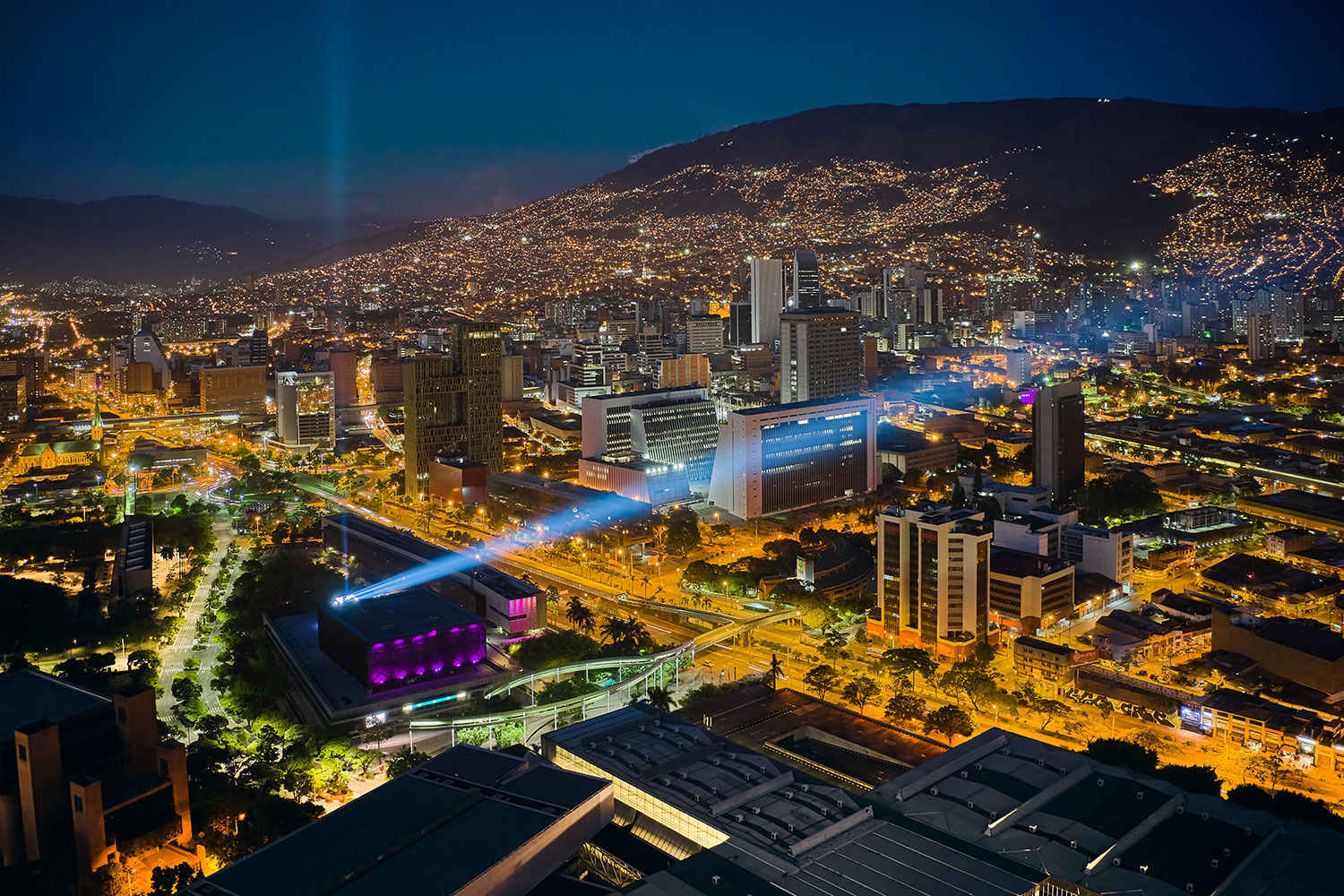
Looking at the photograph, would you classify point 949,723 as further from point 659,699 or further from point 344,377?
point 344,377

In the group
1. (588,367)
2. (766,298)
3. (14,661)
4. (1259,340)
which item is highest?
(766,298)

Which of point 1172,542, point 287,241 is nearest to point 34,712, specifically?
point 1172,542

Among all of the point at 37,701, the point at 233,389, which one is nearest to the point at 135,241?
the point at 233,389

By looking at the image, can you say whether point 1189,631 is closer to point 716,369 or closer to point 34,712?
point 34,712

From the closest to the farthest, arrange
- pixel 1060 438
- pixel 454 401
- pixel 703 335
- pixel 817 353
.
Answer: pixel 1060 438, pixel 454 401, pixel 817 353, pixel 703 335

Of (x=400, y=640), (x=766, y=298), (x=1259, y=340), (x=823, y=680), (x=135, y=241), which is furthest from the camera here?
(x=135, y=241)

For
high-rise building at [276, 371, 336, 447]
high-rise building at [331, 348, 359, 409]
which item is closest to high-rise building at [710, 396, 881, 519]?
high-rise building at [276, 371, 336, 447]

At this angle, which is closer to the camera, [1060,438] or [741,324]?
[1060,438]

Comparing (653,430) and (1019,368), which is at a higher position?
(1019,368)
